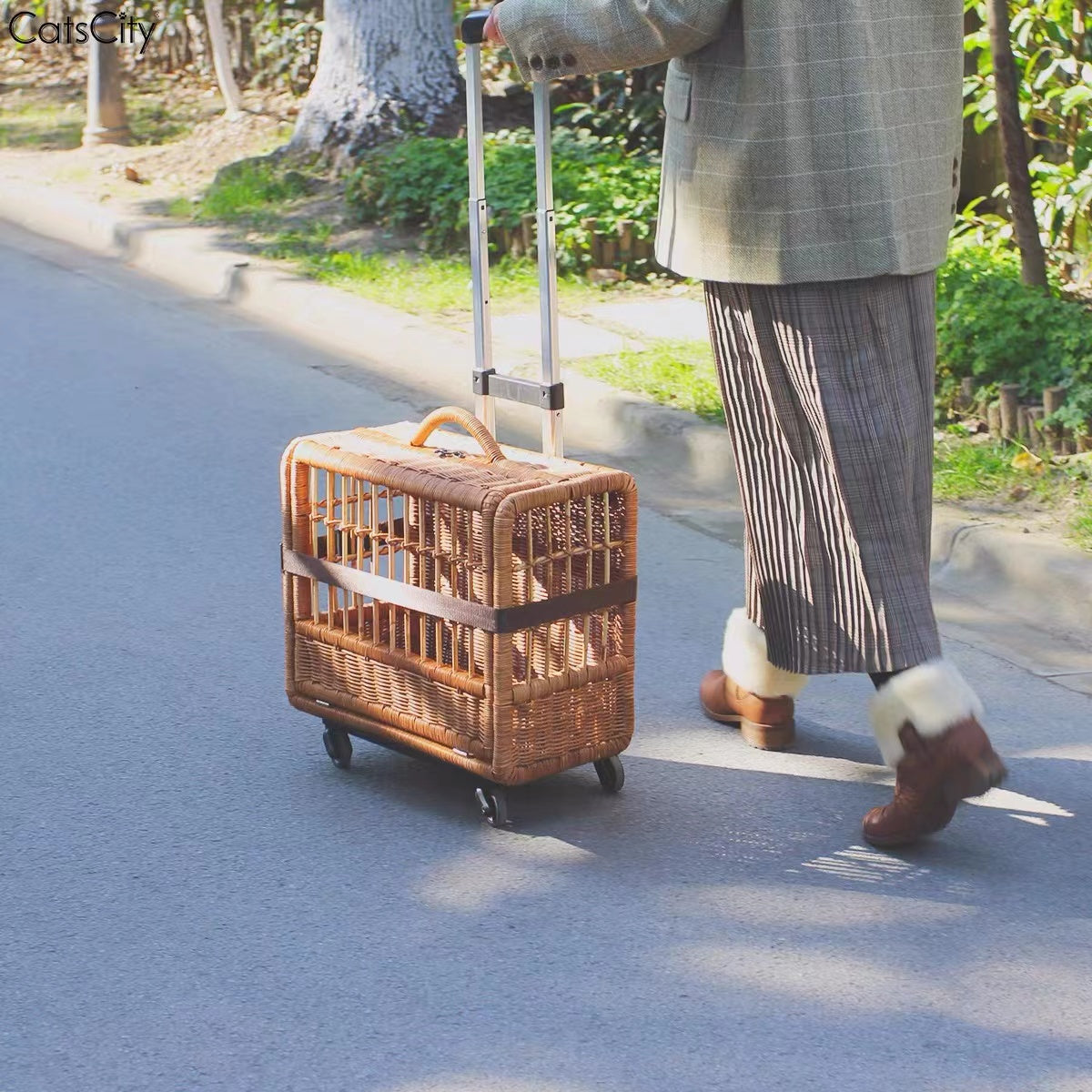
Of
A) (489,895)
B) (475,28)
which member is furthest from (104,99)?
(489,895)

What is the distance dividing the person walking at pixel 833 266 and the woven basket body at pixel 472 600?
1.14 ft

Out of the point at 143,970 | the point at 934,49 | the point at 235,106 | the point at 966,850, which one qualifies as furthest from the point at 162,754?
the point at 235,106

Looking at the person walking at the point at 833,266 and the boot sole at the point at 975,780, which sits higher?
the person walking at the point at 833,266

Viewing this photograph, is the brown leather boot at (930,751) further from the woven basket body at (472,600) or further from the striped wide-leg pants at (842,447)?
the woven basket body at (472,600)

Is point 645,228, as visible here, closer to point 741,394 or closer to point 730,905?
point 741,394

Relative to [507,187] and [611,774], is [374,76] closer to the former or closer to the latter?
[507,187]

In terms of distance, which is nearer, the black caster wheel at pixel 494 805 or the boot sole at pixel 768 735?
the black caster wheel at pixel 494 805

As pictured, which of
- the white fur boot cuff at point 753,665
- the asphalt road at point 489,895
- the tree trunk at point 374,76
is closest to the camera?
the asphalt road at point 489,895

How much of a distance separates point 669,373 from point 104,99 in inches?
284

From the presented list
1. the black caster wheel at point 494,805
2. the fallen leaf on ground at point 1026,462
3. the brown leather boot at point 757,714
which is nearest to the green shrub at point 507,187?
the fallen leaf on ground at point 1026,462

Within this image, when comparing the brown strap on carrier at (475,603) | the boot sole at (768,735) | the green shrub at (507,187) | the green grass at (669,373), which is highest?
the green shrub at (507,187)

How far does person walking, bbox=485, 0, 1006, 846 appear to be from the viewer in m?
2.93

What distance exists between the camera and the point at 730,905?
2938 mm

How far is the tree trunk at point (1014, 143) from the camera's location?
18.7 feet
